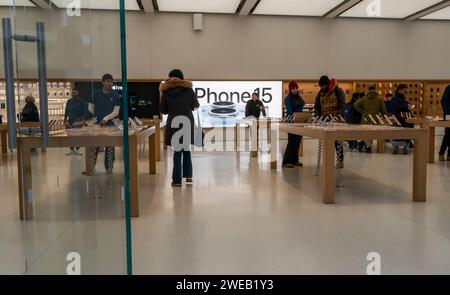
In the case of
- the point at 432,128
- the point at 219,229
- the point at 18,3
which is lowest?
the point at 219,229

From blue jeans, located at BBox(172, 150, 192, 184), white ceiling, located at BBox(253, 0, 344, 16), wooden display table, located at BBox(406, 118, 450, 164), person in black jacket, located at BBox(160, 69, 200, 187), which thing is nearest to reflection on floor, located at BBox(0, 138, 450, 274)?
blue jeans, located at BBox(172, 150, 192, 184)

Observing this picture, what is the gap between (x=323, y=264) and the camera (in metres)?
2.29

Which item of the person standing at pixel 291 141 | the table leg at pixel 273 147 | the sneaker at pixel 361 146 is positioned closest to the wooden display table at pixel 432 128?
the sneaker at pixel 361 146

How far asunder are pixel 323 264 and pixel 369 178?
3.18 meters

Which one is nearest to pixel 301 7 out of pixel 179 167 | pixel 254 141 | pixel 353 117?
pixel 353 117

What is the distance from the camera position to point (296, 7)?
10609 mm

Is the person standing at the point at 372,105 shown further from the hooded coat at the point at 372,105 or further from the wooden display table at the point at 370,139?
the wooden display table at the point at 370,139

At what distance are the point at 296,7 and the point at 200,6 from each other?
2.54 meters

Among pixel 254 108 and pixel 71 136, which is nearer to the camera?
pixel 71 136

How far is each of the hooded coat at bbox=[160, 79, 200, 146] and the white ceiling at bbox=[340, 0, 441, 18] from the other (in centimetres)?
747

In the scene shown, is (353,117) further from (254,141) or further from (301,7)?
(301,7)

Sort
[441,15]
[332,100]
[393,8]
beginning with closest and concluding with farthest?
[332,100], [393,8], [441,15]

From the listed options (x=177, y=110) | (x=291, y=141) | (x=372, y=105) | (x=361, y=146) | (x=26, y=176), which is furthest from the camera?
(x=361, y=146)
